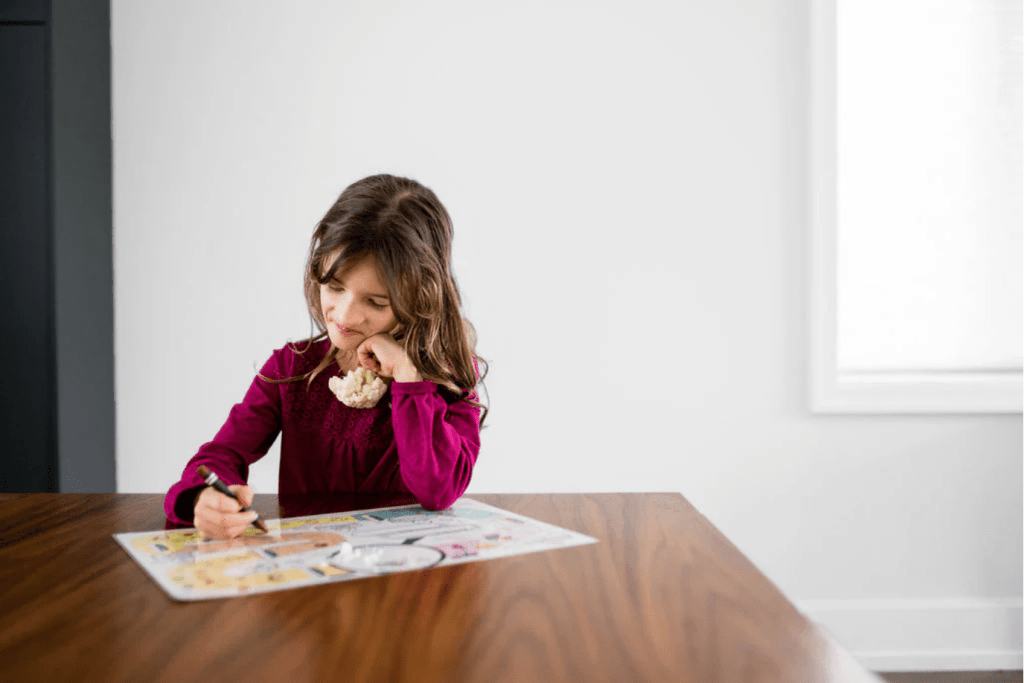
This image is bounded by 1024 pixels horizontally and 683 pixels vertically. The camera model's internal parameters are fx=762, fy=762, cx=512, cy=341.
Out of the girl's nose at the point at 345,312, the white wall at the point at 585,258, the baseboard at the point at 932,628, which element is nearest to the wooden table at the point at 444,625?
the girl's nose at the point at 345,312

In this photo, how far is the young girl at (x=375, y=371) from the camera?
106 centimetres

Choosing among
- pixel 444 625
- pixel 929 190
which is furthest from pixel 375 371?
pixel 929 190

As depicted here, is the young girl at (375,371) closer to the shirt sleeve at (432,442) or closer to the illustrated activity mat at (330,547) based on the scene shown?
the shirt sleeve at (432,442)

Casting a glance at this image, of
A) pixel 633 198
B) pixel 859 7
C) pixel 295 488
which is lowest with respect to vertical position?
pixel 295 488

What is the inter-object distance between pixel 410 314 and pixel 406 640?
657mm

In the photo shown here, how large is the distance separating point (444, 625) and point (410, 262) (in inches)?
25.6

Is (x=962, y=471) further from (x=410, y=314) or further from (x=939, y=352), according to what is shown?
(x=410, y=314)

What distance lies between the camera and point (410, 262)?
1082 mm

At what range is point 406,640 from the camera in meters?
0.49

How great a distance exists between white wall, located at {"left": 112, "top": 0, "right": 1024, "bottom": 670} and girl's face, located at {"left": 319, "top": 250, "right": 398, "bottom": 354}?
3.42 feet

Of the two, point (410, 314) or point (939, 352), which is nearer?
point (410, 314)

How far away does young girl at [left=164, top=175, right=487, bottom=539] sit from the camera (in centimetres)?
106

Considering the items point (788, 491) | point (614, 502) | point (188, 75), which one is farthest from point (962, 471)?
point (188, 75)

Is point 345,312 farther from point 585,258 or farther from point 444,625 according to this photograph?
point 585,258
